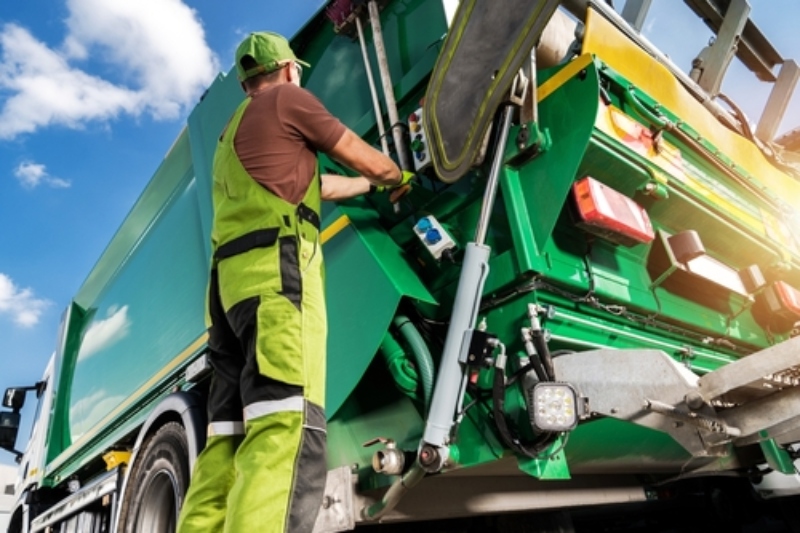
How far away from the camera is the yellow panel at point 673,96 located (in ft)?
6.69

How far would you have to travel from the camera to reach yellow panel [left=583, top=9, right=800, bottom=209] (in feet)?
6.69

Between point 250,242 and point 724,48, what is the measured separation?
9.99 ft

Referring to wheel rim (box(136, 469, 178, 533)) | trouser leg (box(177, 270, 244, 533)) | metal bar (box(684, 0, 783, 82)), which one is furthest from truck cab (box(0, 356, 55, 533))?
metal bar (box(684, 0, 783, 82))

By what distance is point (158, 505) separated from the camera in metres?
2.46

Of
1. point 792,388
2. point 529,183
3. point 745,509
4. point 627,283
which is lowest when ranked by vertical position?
point 745,509

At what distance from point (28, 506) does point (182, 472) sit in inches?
128

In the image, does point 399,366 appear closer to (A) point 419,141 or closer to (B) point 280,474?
(B) point 280,474

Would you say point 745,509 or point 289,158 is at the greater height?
point 289,158

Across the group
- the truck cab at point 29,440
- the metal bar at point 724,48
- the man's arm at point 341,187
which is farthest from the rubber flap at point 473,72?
the truck cab at point 29,440

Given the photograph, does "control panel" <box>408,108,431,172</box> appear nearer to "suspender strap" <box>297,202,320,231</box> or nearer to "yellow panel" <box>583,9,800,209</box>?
"suspender strap" <box>297,202,320,231</box>

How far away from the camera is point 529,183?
66.7 inches

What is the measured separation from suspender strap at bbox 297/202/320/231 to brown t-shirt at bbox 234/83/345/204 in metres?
0.02

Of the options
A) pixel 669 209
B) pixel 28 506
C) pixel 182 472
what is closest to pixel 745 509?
pixel 669 209

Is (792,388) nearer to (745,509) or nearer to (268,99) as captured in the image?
(268,99)
